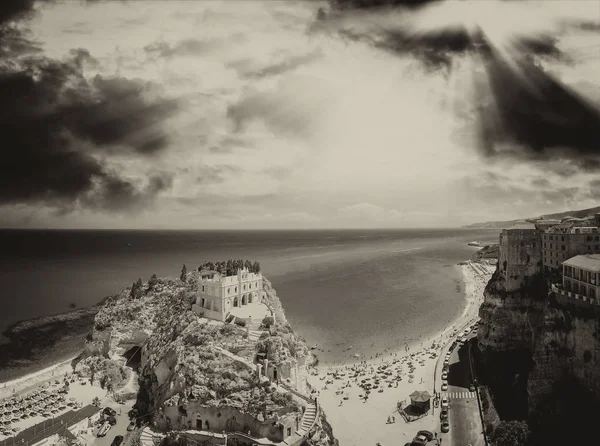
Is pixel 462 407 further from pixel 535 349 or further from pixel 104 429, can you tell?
pixel 104 429

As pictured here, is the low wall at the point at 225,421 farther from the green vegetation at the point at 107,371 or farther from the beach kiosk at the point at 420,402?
the green vegetation at the point at 107,371

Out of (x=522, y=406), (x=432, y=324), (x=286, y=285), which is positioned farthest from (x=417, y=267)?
(x=522, y=406)

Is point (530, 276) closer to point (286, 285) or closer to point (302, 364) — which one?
point (302, 364)

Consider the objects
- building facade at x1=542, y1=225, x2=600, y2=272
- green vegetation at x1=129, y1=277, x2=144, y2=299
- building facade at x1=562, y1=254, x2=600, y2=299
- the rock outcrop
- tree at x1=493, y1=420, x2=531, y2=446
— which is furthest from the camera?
the rock outcrop

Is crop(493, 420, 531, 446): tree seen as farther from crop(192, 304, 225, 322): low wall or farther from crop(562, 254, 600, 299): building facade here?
crop(192, 304, 225, 322): low wall

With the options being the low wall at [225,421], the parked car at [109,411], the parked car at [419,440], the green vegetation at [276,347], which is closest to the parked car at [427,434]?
the parked car at [419,440]

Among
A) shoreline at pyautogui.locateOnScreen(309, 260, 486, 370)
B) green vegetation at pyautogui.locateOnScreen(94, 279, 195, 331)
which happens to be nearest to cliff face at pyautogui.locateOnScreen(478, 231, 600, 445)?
shoreline at pyautogui.locateOnScreen(309, 260, 486, 370)
